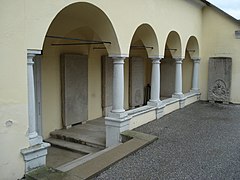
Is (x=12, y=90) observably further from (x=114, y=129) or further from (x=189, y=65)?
(x=189, y=65)

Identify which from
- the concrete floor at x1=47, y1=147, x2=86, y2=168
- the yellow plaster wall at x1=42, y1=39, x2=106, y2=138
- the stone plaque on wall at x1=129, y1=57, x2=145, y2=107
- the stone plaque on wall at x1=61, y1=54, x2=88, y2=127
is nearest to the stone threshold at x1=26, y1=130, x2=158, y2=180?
the concrete floor at x1=47, y1=147, x2=86, y2=168

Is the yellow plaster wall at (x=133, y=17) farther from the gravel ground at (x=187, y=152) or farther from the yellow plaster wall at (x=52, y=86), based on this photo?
the gravel ground at (x=187, y=152)

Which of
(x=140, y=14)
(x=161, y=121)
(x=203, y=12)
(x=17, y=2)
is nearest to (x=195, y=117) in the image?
(x=161, y=121)

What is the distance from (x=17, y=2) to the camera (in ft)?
13.1

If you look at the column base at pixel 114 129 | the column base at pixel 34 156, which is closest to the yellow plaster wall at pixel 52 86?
the column base at pixel 114 129

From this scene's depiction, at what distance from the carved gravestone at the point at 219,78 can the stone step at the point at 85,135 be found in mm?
7006

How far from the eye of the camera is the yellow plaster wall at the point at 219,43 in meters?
12.6

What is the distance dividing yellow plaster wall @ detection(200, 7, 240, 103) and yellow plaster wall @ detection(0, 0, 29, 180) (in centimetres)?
1109

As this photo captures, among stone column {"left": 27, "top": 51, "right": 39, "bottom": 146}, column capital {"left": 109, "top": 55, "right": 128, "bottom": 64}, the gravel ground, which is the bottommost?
the gravel ground

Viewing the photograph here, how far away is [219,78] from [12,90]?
11.1m

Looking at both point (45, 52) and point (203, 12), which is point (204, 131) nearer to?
point (45, 52)

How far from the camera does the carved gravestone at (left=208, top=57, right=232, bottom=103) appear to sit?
12.6 meters

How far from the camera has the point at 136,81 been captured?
495 inches

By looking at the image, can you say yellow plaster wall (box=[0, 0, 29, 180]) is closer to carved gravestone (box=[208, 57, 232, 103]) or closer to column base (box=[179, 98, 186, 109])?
column base (box=[179, 98, 186, 109])
